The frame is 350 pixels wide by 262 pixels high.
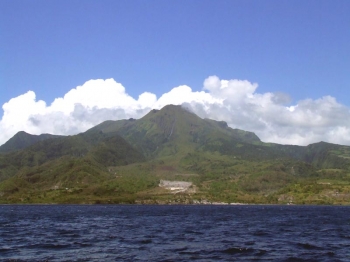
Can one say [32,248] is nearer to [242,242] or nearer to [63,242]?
[63,242]

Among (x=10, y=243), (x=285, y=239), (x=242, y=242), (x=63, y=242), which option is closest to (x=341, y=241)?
(x=285, y=239)

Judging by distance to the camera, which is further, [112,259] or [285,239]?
[285,239]

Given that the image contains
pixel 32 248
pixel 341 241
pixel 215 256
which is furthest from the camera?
pixel 341 241

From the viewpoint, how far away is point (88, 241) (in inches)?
2869

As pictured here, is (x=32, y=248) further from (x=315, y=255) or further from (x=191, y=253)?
(x=315, y=255)

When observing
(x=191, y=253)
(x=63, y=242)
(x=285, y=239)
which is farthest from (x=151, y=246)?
(x=285, y=239)

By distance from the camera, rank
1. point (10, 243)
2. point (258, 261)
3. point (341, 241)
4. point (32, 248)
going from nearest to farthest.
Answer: point (258, 261), point (32, 248), point (10, 243), point (341, 241)

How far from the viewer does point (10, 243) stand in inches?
2768

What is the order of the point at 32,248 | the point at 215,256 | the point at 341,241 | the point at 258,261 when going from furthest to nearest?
the point at 341,241 → the point at 32,248 → the point at 215,256 → the point at 258,261

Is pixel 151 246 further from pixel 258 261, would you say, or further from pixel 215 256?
pixel 258 261

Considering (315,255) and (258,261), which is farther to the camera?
(315,255)

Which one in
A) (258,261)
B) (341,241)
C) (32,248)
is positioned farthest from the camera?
(341,241)

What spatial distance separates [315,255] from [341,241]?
21.0 m

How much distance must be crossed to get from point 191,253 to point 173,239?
18.7 m
